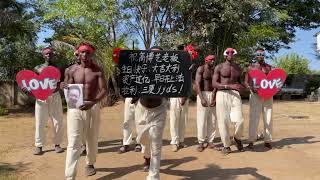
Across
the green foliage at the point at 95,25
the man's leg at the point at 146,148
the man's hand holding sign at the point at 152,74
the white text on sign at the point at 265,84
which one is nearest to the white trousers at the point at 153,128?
the man's leg at the point at 146,148

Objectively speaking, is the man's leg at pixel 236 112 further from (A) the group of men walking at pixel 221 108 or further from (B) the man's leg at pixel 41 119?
(B) the man's leg at pixel 41 119

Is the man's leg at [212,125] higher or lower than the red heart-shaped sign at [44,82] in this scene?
lower

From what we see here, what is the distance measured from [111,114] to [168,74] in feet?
32.3

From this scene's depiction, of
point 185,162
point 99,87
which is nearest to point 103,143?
point 185,162

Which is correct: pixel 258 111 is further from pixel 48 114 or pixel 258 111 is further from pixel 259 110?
pixel 48 114

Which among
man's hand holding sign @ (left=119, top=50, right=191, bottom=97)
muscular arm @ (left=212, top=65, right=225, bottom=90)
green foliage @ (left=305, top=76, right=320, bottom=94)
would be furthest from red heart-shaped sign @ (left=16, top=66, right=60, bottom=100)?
green foliage @ (left=305, top=76, right=320, bottom=94)

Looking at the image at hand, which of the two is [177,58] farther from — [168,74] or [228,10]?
[228,10]

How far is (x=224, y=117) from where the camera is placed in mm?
8375

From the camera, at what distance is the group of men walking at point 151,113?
651 centimetres

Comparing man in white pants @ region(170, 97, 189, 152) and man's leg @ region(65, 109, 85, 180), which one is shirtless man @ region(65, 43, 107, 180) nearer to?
man's leg @ region(65, 109, 85, 180)

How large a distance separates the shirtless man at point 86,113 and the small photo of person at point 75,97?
0.20 feet

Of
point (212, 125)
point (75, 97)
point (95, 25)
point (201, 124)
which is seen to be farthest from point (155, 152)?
point (95, 25)

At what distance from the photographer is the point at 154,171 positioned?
6.32 metres

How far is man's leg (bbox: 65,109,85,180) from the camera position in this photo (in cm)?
646
